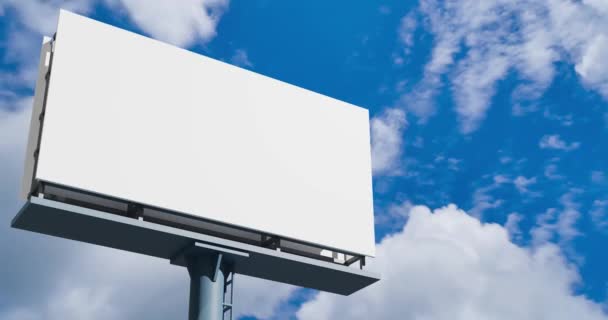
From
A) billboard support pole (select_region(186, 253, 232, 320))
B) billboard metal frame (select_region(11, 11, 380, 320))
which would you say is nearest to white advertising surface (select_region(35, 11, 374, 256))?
billboard metal frame (select_region(11, 11, 380, 320))

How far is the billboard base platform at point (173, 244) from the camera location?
48.8 ft

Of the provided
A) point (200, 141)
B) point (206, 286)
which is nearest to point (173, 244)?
point (206, 286)

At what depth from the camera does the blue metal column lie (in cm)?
1561

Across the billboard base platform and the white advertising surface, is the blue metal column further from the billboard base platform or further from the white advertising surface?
the white advertising surface

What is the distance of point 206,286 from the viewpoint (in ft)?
52.2

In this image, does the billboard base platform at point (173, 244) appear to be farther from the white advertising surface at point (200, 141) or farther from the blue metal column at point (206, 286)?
the white advertising surface at point (200, 141)

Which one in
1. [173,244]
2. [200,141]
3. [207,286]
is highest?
[200,141]

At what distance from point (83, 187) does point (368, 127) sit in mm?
7469

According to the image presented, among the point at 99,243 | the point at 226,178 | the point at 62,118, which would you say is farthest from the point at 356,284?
the point at 62,118

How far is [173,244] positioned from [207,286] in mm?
1050

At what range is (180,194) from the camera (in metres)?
16.0

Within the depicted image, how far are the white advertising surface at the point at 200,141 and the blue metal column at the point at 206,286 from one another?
0.85 meters

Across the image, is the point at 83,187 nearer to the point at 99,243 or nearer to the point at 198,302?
the point at 99,243

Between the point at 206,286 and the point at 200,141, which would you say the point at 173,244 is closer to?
the point at 206,286
